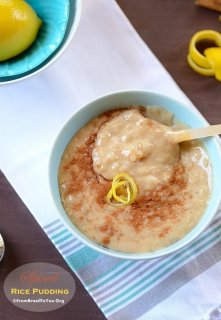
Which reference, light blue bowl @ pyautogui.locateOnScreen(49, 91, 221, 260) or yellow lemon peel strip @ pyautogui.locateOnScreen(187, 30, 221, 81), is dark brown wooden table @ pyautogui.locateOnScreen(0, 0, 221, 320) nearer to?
yellow lemon peel strip @ pyautogui.locateOnScreen(187, 30, 221, 81)

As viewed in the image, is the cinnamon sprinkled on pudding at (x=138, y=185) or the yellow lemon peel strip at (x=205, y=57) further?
the yellow lemon peel strip at (x=205, y=57)

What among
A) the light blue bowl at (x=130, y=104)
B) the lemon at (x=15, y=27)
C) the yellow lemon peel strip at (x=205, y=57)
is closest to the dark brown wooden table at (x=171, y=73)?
the yellow lemon peel strip at (x=205, y=57)

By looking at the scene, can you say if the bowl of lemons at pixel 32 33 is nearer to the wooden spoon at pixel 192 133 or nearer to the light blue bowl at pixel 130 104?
the light blue bowl at pixel 130 104

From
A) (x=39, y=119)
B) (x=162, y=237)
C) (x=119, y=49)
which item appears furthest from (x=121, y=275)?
(x=119, y=49)

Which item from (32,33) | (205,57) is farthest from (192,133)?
(32,33)

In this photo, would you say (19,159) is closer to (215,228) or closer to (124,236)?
(124,236)
